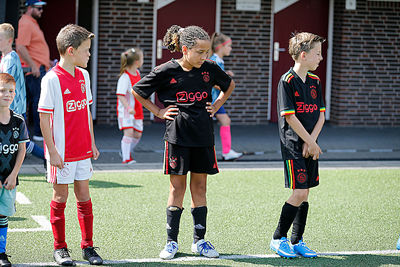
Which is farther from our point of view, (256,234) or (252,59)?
(252,59)

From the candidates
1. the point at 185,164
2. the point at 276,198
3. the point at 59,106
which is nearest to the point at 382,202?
the point at 276,198

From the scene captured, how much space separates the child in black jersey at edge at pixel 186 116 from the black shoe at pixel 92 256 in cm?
53

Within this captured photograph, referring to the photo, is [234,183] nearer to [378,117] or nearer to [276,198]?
[276,198]

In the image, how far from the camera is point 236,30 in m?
15.2

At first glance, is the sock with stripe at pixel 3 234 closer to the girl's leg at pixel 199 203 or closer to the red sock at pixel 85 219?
the red sock at pixel 85 219

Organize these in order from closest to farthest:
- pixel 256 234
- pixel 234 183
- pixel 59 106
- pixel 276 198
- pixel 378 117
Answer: pixel 59 106, pixel 256 234, pixel 276 198, pixel 234 183, pixel 378 117

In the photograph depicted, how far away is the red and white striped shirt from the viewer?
580cm

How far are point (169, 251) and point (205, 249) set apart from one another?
0.30 meters

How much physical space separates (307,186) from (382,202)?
2707mm

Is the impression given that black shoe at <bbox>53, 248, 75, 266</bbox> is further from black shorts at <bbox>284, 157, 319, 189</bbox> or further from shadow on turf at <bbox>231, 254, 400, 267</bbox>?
black shorts at <bbox>284, 157, 319, 189</bbox>

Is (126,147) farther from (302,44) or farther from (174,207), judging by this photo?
(302,44)

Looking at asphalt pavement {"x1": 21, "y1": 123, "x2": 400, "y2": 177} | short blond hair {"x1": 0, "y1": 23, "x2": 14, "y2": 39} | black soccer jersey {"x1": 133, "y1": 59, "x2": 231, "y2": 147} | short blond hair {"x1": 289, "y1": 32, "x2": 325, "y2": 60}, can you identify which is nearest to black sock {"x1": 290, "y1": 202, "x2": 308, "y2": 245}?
black soccer jersey {"x1": 133, "y1": 59, "x2": 231, "y2": 147}

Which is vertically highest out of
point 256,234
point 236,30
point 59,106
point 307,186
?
point 236,30

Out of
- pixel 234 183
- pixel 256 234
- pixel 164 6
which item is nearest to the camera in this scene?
pixel 256 234
